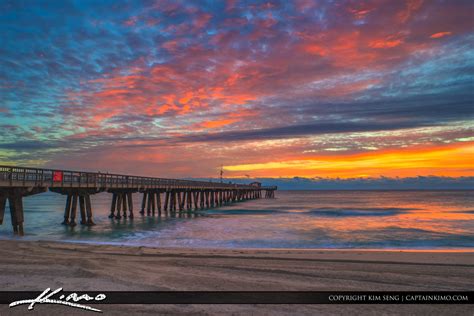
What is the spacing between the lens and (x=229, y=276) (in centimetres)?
921

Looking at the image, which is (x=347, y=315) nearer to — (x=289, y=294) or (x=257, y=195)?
(x=289, y=294)

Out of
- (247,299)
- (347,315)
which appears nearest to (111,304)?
(247,299)

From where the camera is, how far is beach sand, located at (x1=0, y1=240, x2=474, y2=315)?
6473 mm

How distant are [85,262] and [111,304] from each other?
15.2ft

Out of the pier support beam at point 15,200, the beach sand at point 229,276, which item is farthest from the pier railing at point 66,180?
the beach sand at point 229,276

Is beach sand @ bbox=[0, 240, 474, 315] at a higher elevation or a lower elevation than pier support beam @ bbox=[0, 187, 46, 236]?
lower

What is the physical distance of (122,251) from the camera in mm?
13648

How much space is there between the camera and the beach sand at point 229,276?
6.47 metres
